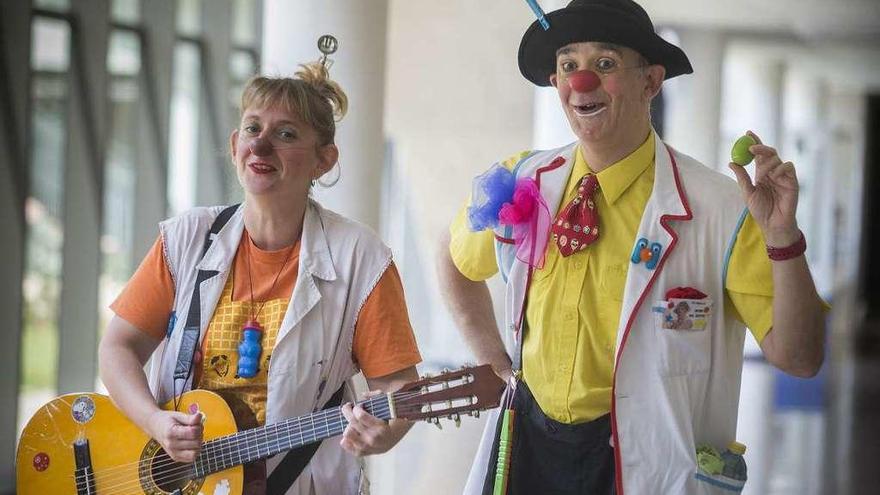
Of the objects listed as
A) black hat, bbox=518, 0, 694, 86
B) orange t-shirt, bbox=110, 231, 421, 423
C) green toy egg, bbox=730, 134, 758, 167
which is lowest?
orange t-shirt, bbox=110, 231, 421, 423

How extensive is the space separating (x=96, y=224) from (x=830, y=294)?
14.3m

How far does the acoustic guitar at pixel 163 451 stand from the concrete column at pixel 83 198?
532 cm

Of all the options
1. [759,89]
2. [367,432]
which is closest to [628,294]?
[367,432]

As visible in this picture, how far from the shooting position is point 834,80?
20.7 meters

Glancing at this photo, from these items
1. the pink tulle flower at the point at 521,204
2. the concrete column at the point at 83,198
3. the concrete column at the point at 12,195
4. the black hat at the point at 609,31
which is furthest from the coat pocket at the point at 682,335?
the concrete column at the point at 83,198

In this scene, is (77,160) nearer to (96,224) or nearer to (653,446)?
(96,224)

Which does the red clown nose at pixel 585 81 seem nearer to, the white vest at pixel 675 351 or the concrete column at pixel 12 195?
the white vest at pixel 675 351

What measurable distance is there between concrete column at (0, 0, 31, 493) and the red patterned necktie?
5.24 metres

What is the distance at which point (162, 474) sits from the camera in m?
2.60

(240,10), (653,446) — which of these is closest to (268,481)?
(653,446)

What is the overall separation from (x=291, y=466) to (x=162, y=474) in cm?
29

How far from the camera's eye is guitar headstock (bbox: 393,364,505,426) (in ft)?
7.62

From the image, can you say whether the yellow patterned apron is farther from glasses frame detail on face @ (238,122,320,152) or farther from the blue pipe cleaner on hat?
the blue pipe cleaner on hat

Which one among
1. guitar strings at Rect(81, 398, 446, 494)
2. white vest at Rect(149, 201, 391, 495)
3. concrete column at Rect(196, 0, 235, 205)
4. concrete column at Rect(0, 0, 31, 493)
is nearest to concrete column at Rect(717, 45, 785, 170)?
concrete column at Rect(196, 0, 235, 205)
